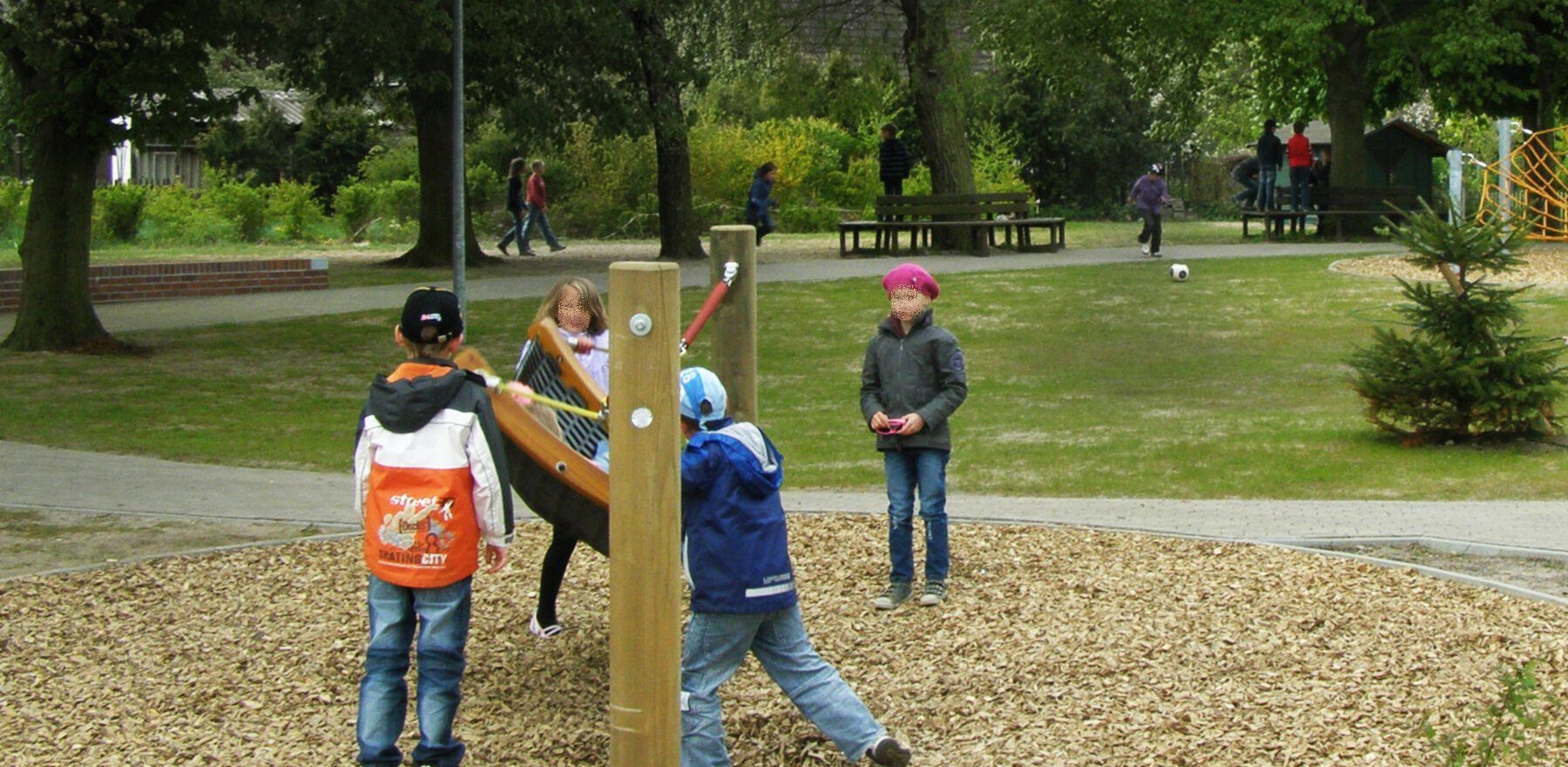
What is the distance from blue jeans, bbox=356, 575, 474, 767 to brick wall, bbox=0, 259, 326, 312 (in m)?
17.6

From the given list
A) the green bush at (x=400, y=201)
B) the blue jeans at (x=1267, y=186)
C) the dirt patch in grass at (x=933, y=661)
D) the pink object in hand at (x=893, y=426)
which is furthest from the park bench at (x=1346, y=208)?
the pink object in hand at (x=893, y=426)

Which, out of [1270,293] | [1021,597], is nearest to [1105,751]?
[1021,597]

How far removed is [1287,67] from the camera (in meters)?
31.8

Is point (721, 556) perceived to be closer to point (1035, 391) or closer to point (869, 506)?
point (869, 506)

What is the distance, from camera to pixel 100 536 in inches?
365

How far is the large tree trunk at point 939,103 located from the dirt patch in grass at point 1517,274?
17.6 ft

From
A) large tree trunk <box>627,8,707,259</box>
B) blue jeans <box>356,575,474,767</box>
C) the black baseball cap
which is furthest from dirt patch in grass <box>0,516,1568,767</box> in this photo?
large tree trunk <box>627,8,707,259</box>

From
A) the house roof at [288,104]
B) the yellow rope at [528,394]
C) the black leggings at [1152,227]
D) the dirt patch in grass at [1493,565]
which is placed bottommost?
the dirt patch in grass at [1493,565]

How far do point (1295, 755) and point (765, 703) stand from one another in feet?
5.82

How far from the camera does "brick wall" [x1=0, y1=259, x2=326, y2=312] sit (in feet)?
71.7

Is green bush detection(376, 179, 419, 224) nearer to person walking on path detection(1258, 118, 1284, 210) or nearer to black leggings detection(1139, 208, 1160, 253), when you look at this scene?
person walking on path detection(1258, 118, 1284, 210)

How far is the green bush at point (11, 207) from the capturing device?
108 feet

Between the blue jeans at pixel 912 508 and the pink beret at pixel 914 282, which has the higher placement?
the pink beret at pixel 914 282

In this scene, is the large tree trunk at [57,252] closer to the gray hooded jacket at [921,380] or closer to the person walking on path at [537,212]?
the gray hooded jacket at [921,380]
